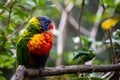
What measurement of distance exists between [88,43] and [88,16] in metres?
1.54

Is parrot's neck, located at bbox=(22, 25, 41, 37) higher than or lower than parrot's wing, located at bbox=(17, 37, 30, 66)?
higher

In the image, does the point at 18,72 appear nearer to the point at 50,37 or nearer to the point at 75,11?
the point at 50,37

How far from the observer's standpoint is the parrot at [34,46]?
1573 mm

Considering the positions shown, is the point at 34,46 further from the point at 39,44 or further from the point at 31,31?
the point at 31,31

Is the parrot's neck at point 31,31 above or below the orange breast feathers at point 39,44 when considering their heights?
above

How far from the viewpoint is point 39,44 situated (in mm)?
1571

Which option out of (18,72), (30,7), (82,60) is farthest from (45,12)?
(18,72)

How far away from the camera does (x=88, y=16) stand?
11.3 ft

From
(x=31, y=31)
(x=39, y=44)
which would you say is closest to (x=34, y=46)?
(x=39, y=44)

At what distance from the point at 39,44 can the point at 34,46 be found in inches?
1.3

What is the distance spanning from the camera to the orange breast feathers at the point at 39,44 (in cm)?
156

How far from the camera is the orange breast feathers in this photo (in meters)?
1.56

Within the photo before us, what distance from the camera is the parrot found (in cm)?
157

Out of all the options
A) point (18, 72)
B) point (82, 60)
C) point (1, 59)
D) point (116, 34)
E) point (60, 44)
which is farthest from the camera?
point (60, 44)
